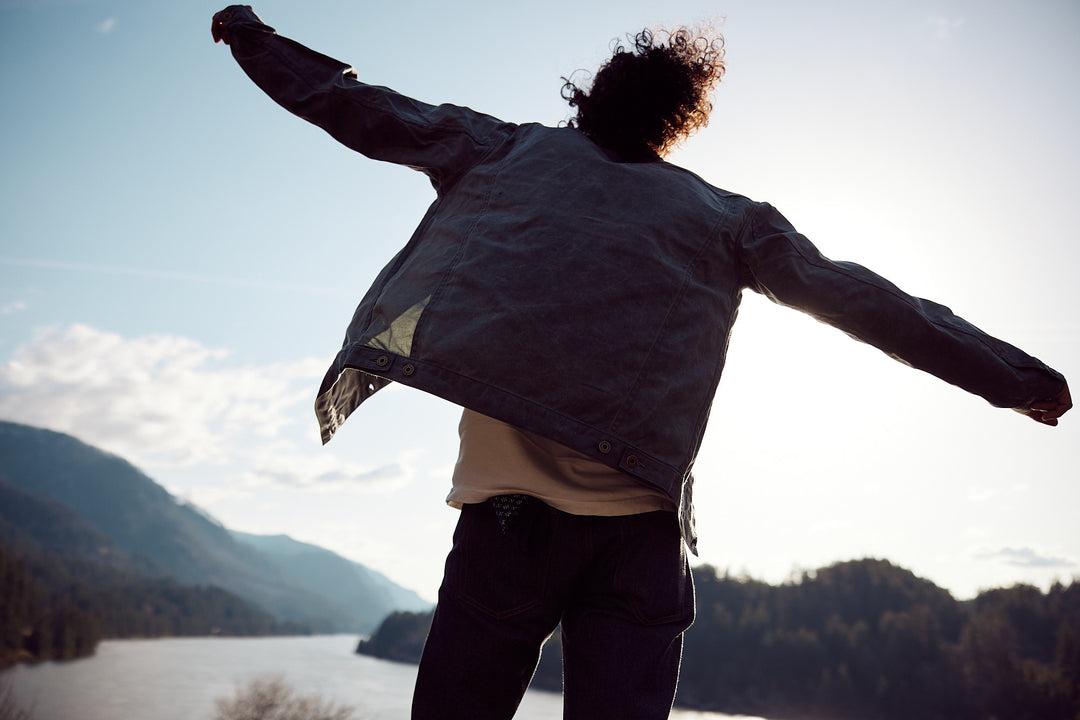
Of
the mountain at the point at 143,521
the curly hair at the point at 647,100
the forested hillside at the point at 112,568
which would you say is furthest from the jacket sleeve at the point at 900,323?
the mountain at the point at 143,521

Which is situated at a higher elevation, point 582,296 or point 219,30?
point 219,30

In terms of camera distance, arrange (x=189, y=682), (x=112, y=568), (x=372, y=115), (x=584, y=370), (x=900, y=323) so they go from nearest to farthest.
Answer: (x=584, y=370) → (x=900, y=323) → (x=372, y=115) → (x=189, y=682) → (x=112, y=568)

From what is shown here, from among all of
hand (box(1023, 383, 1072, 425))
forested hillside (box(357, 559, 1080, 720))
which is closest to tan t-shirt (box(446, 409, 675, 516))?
hand (box(1023, 383, 1072, 425))

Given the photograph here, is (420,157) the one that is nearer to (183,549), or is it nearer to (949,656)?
(949,656)

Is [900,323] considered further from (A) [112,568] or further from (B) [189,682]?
(A) [112,568]

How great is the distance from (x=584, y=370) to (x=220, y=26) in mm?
1037

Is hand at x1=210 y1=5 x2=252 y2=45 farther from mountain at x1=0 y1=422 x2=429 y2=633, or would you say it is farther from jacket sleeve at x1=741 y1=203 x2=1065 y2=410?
mountain at x1=0 y1=422 x2=429 y2=633

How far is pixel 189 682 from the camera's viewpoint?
185ft

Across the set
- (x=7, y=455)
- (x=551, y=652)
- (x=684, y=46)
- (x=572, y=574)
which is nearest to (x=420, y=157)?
(x=684, y=46)

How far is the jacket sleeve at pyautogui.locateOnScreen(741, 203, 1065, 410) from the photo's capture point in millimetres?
1145

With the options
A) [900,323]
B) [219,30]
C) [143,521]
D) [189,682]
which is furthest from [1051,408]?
[143,521]

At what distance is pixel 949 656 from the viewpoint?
4581cm

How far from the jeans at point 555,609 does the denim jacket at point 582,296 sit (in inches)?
4.1

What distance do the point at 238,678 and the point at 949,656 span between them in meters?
52.9
